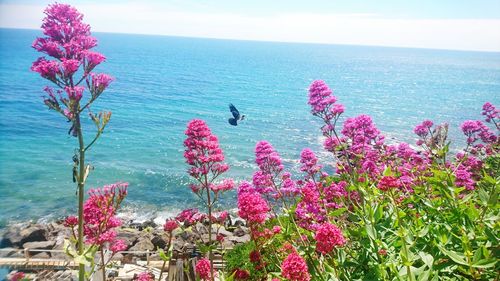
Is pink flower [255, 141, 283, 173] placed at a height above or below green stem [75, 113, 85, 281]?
below

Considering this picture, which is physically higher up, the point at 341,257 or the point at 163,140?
the point at 341,257

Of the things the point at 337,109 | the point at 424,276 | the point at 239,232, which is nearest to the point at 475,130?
the point at 337,109

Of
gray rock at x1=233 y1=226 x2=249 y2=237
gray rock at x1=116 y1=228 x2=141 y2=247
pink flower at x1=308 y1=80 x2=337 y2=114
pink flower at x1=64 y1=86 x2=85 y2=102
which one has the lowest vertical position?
gray rock at x1=233 y1=226 x2=249 y2=237

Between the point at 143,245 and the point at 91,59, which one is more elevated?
the point at 91,59

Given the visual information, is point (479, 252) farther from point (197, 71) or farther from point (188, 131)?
point (197, 71)

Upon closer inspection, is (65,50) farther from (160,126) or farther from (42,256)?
(160,126)

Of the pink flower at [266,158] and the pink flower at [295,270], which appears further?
the pink flower at [266,158]

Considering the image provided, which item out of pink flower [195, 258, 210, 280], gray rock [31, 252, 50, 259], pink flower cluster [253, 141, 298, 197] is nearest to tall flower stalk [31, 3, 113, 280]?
pink flower [195, 258, 210, 280]

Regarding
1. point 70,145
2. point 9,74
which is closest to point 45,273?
point 70,145

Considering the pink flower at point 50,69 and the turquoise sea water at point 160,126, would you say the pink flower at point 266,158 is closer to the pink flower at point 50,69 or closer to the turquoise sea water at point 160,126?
the pink flower at point 50,69

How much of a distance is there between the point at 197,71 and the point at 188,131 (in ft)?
440

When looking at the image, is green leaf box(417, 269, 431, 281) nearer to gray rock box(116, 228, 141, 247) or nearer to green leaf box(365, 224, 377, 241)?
green leaf box(365, 224, 377, 241)

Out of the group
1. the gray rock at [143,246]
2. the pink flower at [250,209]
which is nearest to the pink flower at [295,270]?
the pink flower at [250,209]

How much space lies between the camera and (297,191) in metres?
6.80
